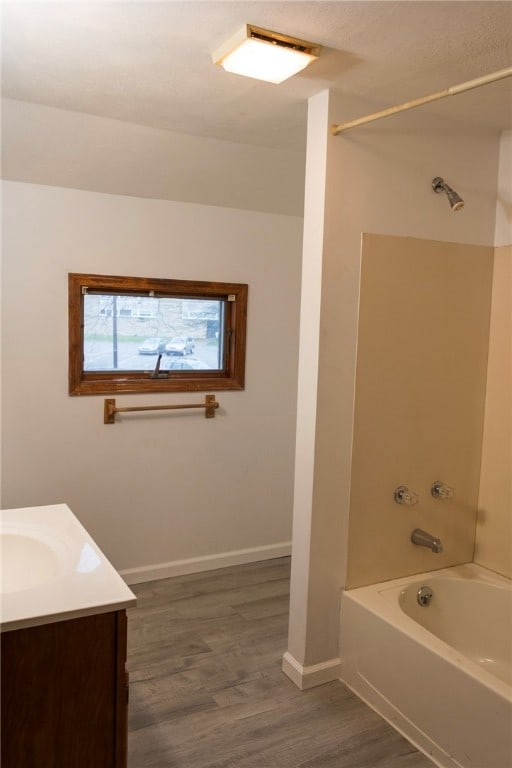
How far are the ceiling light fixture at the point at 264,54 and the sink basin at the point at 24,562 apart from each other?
63.2 inches

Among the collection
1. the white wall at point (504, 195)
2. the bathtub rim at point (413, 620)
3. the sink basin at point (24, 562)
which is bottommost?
the bathtub rim at point (413, 620)

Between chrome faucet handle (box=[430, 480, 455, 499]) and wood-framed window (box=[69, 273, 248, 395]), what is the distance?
52.8 inches

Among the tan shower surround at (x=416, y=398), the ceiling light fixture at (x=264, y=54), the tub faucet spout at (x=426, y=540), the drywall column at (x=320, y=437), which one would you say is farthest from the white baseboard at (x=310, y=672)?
the ceiling light fixture at (x=264, y=54)

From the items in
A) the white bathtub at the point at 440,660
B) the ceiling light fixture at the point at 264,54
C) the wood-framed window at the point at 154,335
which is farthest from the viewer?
the wood-framed window at the point at 154,335

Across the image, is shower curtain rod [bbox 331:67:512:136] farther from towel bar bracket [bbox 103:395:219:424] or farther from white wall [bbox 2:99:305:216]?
towel bar bracket [bbox 103:395:219:424]

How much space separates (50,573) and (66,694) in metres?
0.36

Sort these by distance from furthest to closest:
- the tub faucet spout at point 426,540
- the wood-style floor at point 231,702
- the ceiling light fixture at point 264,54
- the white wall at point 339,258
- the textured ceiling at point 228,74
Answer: the tub faucet spout at point 426,540 < the white wall at point 339,258 < the wood-style floor at point 231,702 < the ceiling light fixture at point 264,54 < the textured ceiling at point 228,74

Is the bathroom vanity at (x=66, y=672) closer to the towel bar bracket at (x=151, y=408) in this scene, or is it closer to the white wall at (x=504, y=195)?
the towel bar bracket at (x=151, y=408)

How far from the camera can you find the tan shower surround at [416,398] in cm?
258

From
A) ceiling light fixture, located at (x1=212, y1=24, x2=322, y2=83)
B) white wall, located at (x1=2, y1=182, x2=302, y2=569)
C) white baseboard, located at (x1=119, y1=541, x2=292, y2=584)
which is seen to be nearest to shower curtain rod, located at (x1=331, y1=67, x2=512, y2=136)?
ceiling light fixture, located at (x1=212, y1=24, x2=322, y2=83)

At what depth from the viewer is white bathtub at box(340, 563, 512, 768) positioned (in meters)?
2.04

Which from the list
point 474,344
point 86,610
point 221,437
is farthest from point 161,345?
point 86,610

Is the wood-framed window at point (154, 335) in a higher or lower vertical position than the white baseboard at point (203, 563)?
higher

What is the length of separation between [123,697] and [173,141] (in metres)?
2.35
